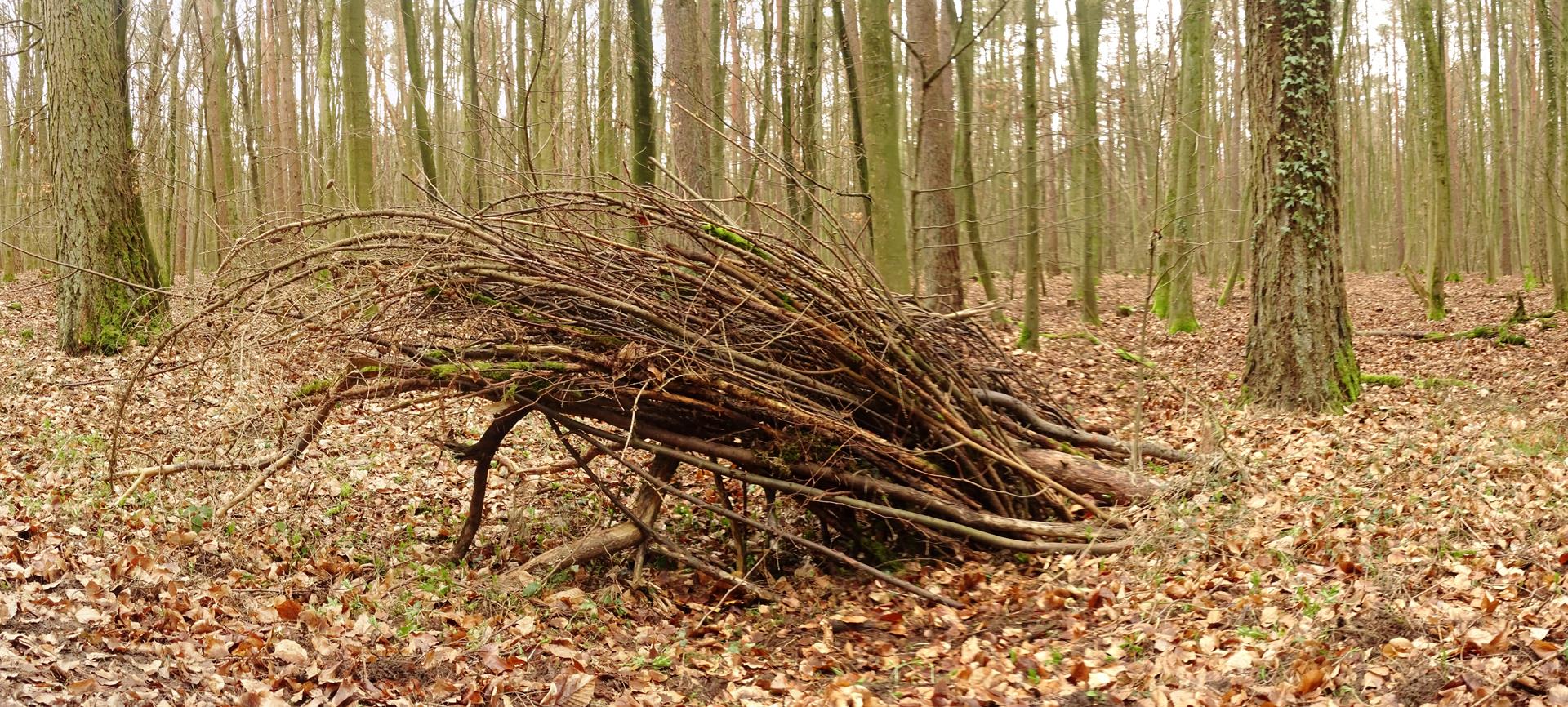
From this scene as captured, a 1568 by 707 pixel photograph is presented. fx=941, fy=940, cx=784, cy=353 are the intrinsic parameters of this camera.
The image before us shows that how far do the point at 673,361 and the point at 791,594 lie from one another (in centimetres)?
150

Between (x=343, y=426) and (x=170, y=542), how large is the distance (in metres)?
3.19

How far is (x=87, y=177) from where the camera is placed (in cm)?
902

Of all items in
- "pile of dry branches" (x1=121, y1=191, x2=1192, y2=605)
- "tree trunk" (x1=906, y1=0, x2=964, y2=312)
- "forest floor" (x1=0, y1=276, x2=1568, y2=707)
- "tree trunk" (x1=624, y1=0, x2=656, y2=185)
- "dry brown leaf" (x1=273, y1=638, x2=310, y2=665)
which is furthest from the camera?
"tree trunk" (x1=906, y1=0, x2=964, y2=312)

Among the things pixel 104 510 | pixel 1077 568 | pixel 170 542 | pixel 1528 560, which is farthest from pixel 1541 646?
pixel 104 510

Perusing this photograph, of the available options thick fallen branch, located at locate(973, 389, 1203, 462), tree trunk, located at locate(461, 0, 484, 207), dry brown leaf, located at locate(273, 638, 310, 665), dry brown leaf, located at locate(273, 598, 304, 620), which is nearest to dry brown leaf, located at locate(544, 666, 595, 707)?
dry brown leaf, located at locate(273, 638, 310, 665)

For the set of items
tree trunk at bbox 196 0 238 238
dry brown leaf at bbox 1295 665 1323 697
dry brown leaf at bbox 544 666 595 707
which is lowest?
dry brown leaf at bbox 544 666 595 707

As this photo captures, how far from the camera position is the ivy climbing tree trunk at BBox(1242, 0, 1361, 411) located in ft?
23.1

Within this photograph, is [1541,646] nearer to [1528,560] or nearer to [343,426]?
[1528,560]

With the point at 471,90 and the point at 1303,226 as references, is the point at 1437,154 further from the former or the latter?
the point at 471,90

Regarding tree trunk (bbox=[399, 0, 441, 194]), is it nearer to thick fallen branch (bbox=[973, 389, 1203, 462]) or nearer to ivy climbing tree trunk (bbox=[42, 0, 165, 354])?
ivy climbing tree trunk (bbox=[42, 0, 165, 354])

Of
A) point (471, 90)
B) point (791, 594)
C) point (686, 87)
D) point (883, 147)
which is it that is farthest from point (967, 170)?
point (791, 594)

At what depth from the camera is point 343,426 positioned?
814cm

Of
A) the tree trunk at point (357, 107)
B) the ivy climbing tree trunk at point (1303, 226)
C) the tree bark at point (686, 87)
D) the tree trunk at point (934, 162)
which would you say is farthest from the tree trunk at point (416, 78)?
the ivy climbing tree trunk at point (1303, 226)

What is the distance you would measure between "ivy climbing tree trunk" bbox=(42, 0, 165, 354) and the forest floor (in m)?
2.14
